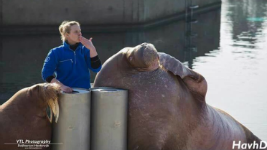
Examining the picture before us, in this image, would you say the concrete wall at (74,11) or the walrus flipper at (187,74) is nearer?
the walrus flipper at (187,74)

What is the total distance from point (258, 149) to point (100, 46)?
9.41 metres

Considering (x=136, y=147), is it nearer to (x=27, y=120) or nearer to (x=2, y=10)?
(x=27, y=120)

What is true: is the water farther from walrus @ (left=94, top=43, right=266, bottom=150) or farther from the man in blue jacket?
the man in blue jacket

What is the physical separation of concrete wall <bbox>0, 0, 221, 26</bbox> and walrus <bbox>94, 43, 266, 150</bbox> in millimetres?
12638

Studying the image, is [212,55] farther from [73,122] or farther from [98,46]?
[73,122]

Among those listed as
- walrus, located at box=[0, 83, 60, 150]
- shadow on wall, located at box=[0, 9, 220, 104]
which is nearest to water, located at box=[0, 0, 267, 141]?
shadow on wall, located at box=[0, 9, 220, 104]

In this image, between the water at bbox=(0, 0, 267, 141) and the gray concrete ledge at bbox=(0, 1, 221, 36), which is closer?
the water at bbox=(0, 0, 267, 141)

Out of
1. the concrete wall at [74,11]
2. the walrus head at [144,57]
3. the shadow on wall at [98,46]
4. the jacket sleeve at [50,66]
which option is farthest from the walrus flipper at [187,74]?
the concrete wall at [74,11]

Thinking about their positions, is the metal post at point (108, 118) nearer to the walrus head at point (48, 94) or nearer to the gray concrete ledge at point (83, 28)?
the walrus head at point (48, 94)

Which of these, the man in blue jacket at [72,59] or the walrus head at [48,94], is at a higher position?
the man in blue jacket at [72,59]

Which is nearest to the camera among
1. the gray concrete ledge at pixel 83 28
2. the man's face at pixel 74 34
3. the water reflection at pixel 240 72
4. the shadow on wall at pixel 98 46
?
the man's face at pixel 74 34

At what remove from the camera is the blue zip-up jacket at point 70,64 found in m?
5.24

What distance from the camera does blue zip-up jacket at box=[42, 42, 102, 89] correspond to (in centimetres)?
524

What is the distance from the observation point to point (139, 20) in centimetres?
1883
